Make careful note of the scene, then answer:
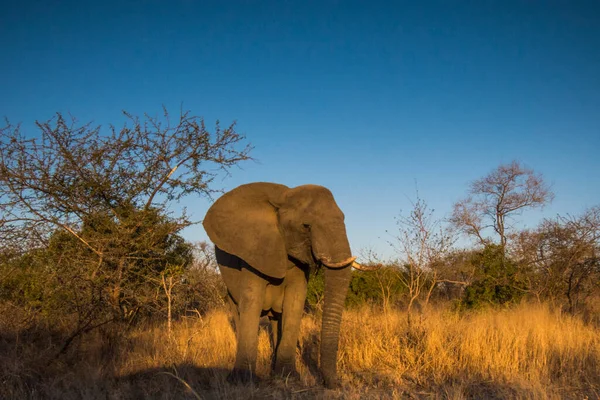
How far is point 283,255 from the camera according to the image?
6.29 meters

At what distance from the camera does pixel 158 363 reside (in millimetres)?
6977

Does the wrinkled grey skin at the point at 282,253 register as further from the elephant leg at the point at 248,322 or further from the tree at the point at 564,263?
the tree at the point at 564,263

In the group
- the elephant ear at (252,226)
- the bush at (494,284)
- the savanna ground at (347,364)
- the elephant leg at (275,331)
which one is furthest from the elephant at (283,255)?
the bush at (494,284)

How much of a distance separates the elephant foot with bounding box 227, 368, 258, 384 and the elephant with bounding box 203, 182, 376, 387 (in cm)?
1

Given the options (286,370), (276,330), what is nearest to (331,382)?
(286,370)

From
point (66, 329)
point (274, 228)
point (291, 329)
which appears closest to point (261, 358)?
point (291, 329)

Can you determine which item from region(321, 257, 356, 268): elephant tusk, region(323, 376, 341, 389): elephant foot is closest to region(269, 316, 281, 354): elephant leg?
region(323, 376, 341, 389): elephant foot

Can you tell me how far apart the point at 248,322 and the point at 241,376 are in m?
0.69

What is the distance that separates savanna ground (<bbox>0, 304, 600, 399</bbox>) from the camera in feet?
18.2

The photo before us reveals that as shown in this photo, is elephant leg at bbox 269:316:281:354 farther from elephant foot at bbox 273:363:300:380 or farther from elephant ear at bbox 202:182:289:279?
elephant ear at bbox 202:182:289:279

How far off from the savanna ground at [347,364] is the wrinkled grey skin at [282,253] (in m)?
0.49

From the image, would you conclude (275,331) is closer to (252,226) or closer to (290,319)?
(290,319)

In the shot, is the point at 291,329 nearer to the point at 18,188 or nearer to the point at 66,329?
the point at 66,329

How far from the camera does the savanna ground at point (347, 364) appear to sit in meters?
5.54
